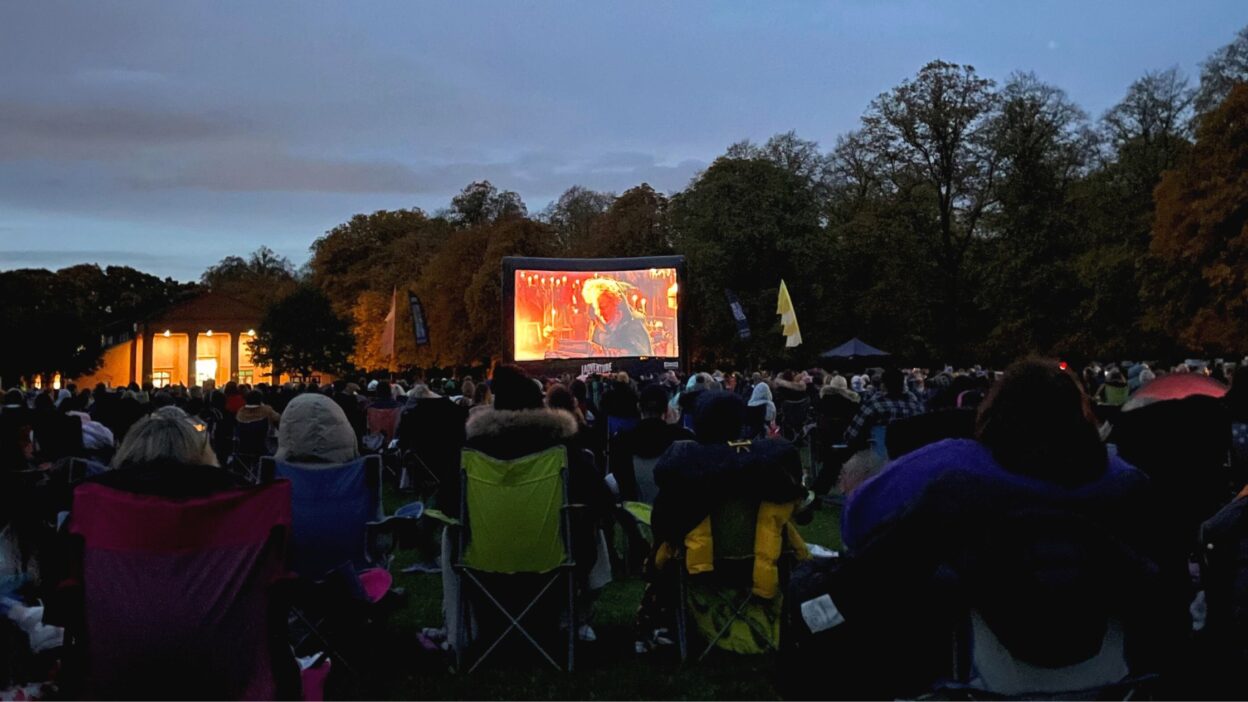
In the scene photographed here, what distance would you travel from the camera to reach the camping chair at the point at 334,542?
548cm

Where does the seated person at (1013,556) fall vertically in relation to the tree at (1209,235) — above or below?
below

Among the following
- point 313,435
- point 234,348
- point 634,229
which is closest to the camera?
point 313,435

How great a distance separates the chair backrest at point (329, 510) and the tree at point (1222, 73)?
35.4 m

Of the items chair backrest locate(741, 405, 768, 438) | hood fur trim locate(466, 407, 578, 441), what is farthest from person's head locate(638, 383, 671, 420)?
chair backrest locate(741, 405, 768, 438)

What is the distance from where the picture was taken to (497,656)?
19.4ft

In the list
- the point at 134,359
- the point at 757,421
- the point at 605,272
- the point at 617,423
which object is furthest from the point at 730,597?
the point at 134,359

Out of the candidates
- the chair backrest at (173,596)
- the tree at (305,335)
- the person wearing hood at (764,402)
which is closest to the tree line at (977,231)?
the tree at (305,335)

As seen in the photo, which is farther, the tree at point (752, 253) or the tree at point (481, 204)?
the tree at point (481, 204)

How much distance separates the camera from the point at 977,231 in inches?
1683

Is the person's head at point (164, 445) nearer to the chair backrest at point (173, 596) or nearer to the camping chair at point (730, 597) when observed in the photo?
the chair backrest at point (173, 596)

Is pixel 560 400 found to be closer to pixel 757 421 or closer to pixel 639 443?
pixel 639 443

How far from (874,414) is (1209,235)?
2472cm

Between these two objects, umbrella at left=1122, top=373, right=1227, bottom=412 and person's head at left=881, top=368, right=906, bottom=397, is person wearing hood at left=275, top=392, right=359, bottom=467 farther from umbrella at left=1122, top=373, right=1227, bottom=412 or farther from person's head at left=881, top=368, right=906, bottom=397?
person's head at left=881, top=368, right=906, bottom=397

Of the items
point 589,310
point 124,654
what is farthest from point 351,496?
point 589,310
